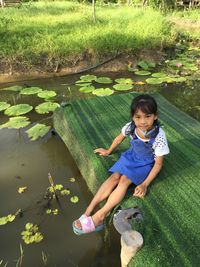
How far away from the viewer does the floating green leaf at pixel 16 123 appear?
4902mm

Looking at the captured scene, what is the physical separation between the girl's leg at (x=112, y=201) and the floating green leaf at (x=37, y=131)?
2.37 metres

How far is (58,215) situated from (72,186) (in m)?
0.52

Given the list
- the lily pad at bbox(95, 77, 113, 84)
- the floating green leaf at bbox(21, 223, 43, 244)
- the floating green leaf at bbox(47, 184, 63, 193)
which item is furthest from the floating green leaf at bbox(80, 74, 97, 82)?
the floating green leaf at bbox(21, 223, 43, 244)

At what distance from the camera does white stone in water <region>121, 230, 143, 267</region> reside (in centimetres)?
216

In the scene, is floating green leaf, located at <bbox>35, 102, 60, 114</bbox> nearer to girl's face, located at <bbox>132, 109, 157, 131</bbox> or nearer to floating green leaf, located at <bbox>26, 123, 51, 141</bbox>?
floating green leaf, located at <bbox>26, 123, 51, 141</bbox>

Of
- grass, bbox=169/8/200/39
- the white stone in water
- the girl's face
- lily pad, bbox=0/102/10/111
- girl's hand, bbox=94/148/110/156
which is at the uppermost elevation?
the girl's face

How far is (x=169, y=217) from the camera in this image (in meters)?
2.50

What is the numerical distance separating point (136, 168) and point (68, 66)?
5.28m

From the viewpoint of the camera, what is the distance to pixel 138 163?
273cm

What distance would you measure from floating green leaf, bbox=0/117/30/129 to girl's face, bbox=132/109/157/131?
8.99 ft

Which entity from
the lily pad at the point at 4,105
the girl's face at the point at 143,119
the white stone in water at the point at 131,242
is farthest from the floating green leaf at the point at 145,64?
the white stone in water at the point at 131,242

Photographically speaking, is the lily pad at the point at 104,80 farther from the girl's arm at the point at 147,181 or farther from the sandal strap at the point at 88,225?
the sandal strap at the point at 88,225

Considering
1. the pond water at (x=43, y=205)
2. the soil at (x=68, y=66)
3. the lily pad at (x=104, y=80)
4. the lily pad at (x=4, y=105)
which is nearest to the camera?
the pond water at (x=43, y=205)

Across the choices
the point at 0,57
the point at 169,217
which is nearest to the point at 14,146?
the point at 169,217
